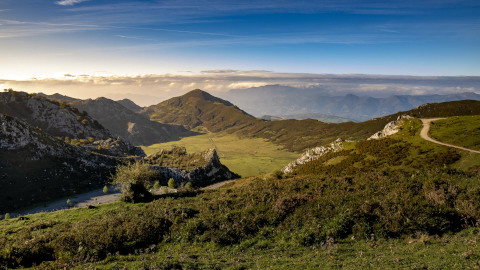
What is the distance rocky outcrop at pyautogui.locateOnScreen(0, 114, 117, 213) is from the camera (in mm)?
61938

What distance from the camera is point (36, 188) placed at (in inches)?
2544

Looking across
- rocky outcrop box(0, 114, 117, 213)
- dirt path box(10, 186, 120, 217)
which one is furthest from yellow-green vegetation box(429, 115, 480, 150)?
rocky outcrop box(0, 114, 117, 213)

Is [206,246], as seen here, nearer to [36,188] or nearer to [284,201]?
[284,201]

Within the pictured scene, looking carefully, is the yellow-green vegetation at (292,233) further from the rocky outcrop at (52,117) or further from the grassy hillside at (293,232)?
the rocky outcrop at (52,117)

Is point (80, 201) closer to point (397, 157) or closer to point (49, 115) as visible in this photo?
point (397, 157)

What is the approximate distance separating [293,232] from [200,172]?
84898 millimetres

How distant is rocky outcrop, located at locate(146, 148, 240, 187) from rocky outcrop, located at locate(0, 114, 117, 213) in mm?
19765

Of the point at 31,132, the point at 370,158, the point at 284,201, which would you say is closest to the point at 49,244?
the point at 284,201

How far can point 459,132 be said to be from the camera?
53.8 meters

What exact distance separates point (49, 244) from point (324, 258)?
24.2 metres

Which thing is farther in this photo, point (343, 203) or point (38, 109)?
point (38, 109)

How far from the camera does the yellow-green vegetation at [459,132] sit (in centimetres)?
4767

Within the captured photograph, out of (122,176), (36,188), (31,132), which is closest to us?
(122,176)

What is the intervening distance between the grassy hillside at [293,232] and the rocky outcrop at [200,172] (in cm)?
6067
